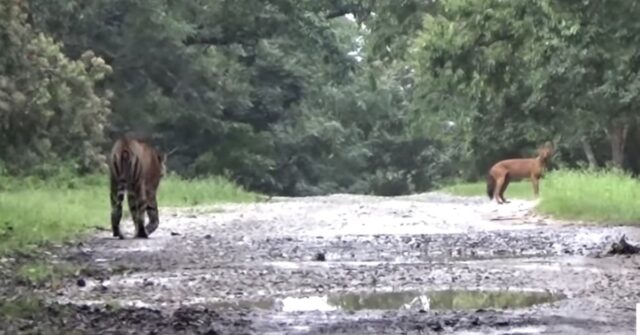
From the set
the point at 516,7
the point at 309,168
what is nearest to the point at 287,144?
the point at 309,168

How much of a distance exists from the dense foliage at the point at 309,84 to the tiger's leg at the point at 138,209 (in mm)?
2554

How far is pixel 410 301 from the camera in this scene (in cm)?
1016

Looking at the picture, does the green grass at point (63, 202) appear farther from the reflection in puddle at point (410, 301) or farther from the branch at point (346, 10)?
the branch at point (346, 10)

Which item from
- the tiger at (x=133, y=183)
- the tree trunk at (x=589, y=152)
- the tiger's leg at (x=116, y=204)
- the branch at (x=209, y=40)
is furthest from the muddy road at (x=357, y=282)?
the tree trunk at (x=589, y=152)

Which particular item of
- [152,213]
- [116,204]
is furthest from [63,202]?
[116,204]

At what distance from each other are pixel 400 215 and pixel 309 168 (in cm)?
→ 4210

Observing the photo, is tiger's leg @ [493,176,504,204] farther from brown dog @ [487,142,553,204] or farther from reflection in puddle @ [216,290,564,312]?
reflection in puddle @ [216,290,564,312]

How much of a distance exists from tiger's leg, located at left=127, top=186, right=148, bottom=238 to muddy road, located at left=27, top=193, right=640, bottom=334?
13.8 inches

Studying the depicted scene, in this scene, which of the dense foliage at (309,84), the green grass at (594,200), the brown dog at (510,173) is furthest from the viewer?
the brown dog at (510,173)

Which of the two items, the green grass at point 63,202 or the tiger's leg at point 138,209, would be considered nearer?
the green grass at point 63,202

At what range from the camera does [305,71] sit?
179 feet

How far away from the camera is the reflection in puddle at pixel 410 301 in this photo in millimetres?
9742

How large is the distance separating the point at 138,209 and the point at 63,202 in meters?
6.97

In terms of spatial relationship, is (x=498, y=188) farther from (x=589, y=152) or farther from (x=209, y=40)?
(x=209, y=40)
